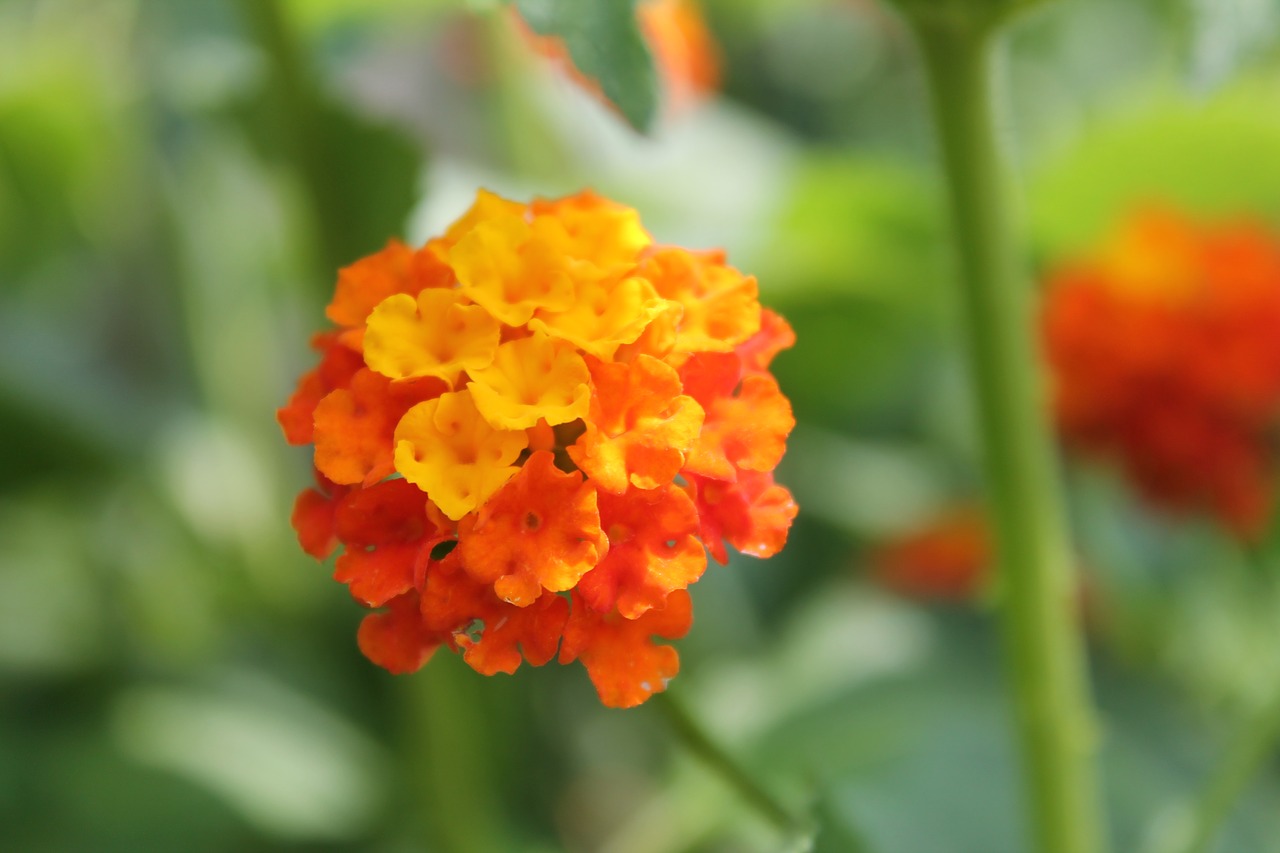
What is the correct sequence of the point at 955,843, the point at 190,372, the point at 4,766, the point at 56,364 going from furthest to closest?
the point at 190,372
the point at 56,364
the point at 4,766
the point at 955,843

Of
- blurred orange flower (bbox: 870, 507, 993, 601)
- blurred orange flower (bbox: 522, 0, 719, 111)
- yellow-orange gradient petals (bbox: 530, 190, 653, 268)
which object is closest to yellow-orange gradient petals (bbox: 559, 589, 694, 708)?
yellow-orange gradient petals (bbox: 530, 190, 653, 268)

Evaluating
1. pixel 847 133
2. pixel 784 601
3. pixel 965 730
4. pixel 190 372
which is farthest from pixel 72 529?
pixel 847 133

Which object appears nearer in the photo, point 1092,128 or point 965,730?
point 965,730

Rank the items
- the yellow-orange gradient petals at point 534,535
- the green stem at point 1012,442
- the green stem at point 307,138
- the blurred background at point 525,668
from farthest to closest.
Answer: the blurred background at point 525,668 → the green stem at point 307,138 → the green stem at point 1012,442 → the yellow-orange gradient petals at point 534,535

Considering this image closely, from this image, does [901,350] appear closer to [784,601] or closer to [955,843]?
[784,601]

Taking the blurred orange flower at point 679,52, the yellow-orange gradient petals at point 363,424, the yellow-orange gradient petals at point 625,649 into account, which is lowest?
the blurred orange flower at point 679,52

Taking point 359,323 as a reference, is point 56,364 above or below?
below

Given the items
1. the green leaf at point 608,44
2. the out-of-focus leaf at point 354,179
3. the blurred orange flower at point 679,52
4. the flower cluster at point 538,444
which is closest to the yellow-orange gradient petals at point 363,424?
the flower cluster at point 538,444

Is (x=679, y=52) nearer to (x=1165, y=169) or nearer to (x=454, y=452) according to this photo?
(x=1165, y=169)

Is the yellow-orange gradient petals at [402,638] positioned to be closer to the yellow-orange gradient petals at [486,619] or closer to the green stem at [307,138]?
the yellow-orange gradient petals at [486,619]
